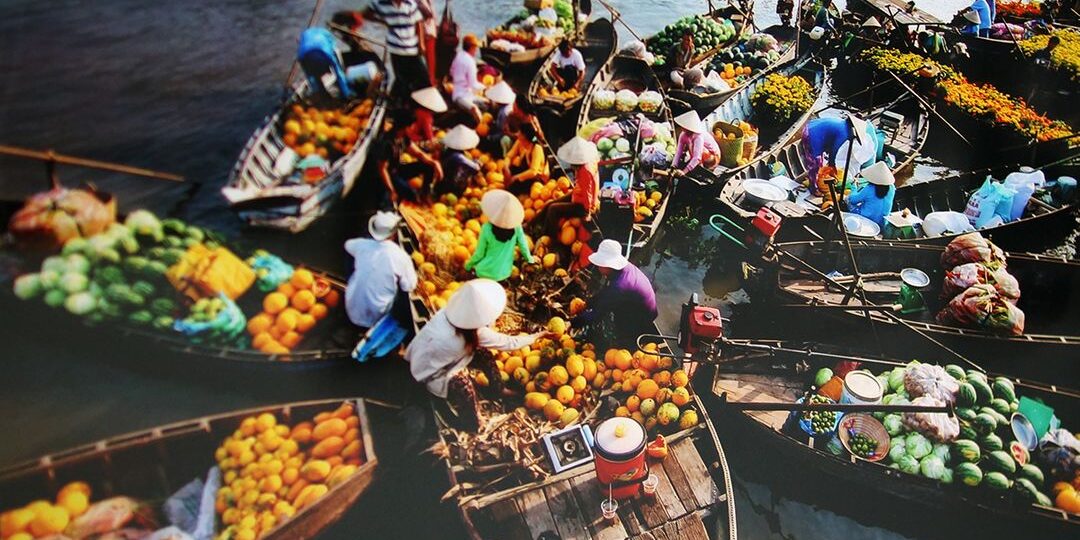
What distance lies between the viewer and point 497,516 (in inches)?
187

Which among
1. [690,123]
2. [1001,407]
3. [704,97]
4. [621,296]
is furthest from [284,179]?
[1001,407]

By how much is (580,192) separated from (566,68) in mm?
5077

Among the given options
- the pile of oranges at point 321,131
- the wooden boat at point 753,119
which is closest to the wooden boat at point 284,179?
the pile of oranges at point 321,131

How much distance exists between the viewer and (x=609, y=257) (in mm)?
5770

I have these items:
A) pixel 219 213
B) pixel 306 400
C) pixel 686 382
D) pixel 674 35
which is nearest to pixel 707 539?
pixel 686 382

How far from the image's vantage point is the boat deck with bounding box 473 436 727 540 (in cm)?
473

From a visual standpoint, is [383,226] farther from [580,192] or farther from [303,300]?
[580,192]

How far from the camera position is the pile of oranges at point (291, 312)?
5508 millimetres

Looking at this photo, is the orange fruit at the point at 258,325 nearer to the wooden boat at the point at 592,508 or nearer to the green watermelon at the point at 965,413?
the wooden boat at the point at 592,508

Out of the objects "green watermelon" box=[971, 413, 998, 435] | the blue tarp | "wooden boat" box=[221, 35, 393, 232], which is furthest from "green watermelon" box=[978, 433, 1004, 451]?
the blue tarp

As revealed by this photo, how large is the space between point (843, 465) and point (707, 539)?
182 centimetres

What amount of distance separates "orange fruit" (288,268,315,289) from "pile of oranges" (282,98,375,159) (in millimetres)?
2695

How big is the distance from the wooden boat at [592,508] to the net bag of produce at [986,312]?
158 inches

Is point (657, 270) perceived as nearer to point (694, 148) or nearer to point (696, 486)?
point (694, 148)
